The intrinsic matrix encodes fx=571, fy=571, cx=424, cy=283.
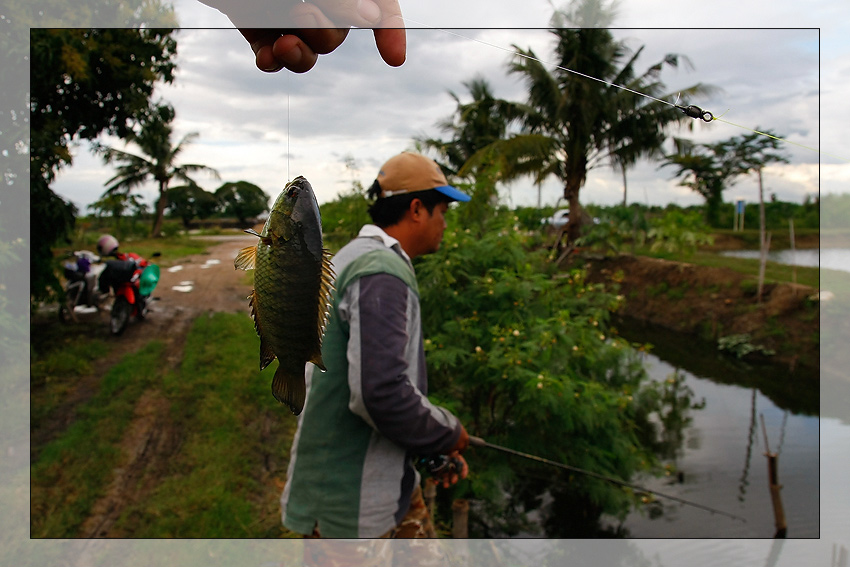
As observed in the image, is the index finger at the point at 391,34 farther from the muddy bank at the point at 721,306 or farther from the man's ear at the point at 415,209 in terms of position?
Answer: the muddy bank at the point at 721,306

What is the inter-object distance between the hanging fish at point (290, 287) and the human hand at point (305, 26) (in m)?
0.34

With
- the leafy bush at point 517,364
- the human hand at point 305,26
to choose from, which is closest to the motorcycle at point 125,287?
the leafy bush at point 517,364

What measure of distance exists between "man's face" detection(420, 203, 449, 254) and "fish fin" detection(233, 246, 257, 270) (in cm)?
161

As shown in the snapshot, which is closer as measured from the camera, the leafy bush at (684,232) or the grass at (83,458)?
the grass at (83,458)

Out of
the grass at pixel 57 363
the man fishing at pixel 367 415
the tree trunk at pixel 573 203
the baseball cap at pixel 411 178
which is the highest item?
the tree trunk at pixel 573 203

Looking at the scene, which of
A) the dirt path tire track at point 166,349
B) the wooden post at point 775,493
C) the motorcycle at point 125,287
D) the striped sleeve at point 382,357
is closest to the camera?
the striped sleeve at point 382,357

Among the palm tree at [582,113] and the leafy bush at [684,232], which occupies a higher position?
the palm tree at [582,113]

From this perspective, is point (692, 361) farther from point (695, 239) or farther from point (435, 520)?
point (435, 520)

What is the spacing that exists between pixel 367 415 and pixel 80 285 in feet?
23.8

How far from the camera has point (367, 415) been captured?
202cm

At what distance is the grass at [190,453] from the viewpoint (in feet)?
13.8

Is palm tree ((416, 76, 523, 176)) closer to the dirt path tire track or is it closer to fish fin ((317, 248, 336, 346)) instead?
the dirt path tire track

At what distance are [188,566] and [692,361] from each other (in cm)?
959

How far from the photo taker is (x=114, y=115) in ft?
20.5
